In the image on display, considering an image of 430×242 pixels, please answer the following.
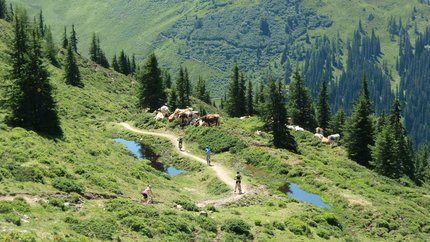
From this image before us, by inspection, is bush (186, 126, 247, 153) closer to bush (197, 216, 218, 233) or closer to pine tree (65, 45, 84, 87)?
bush (197, 216, 218, 233)

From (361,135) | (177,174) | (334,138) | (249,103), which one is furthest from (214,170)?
(249,103)

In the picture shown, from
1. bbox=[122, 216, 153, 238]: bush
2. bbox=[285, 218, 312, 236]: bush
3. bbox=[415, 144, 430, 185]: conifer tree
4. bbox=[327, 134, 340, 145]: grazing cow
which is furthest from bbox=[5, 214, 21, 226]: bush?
bbox=[415, 144, 430, 185]: conifer tree

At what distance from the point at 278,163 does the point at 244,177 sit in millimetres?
7625

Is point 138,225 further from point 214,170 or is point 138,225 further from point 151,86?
point 151,86

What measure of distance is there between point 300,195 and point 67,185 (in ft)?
89.7

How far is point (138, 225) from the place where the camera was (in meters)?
28.5

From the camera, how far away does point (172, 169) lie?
61.1 m

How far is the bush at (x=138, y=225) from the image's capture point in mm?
28031

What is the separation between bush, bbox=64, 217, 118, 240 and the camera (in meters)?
25.6

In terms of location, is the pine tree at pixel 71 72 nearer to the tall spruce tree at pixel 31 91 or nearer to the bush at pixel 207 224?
the tall spruce tree at pixel 31 91

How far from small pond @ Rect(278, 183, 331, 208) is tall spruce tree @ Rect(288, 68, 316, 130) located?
5212 cm

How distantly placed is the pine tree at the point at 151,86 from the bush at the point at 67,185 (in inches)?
2679

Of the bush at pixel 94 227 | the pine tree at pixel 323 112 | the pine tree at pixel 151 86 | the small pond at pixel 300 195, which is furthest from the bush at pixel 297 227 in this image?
the pine tree at pixel 323 112

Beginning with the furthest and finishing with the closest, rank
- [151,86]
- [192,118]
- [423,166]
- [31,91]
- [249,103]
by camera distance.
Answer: [423,166], [249,103], [151,86], [192,118], [31,91]
